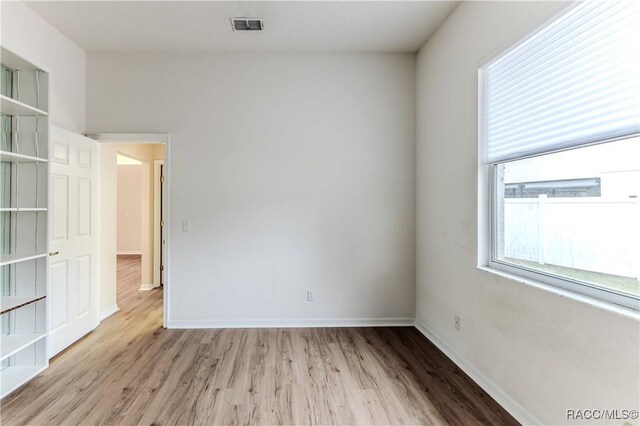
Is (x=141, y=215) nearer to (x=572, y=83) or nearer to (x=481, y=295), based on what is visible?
(x=481, y=295)

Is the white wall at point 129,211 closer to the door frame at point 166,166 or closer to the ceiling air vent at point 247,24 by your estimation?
the door frame at point 166,166

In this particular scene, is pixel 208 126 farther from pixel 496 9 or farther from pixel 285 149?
pixel 496 9

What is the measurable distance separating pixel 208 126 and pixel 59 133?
4.36 feet

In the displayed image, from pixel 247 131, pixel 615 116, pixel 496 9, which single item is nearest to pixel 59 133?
pixel 247 131

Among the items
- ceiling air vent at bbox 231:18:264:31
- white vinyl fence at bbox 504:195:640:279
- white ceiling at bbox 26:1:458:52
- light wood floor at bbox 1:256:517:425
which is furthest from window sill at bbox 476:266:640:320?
ceiling air vent at bbox 231:18:264:31

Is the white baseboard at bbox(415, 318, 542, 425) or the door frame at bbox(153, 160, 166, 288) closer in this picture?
the white baseboard at bbox(415, 318, 542, 425)

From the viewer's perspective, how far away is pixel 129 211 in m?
8.98

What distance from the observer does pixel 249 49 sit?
3328 millimetres

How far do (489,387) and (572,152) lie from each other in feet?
5.44

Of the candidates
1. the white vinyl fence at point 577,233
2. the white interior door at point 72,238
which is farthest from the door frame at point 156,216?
the white vinyl fence at point 577,233

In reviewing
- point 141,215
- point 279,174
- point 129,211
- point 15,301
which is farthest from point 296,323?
point 129,211

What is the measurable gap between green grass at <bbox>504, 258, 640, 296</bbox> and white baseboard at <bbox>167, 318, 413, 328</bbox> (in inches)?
72.8

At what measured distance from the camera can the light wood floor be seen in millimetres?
1962

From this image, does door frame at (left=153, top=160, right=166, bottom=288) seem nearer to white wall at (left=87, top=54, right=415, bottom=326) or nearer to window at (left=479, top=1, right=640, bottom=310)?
white wall at (left=87, top=54, right=415, bottom=326)
